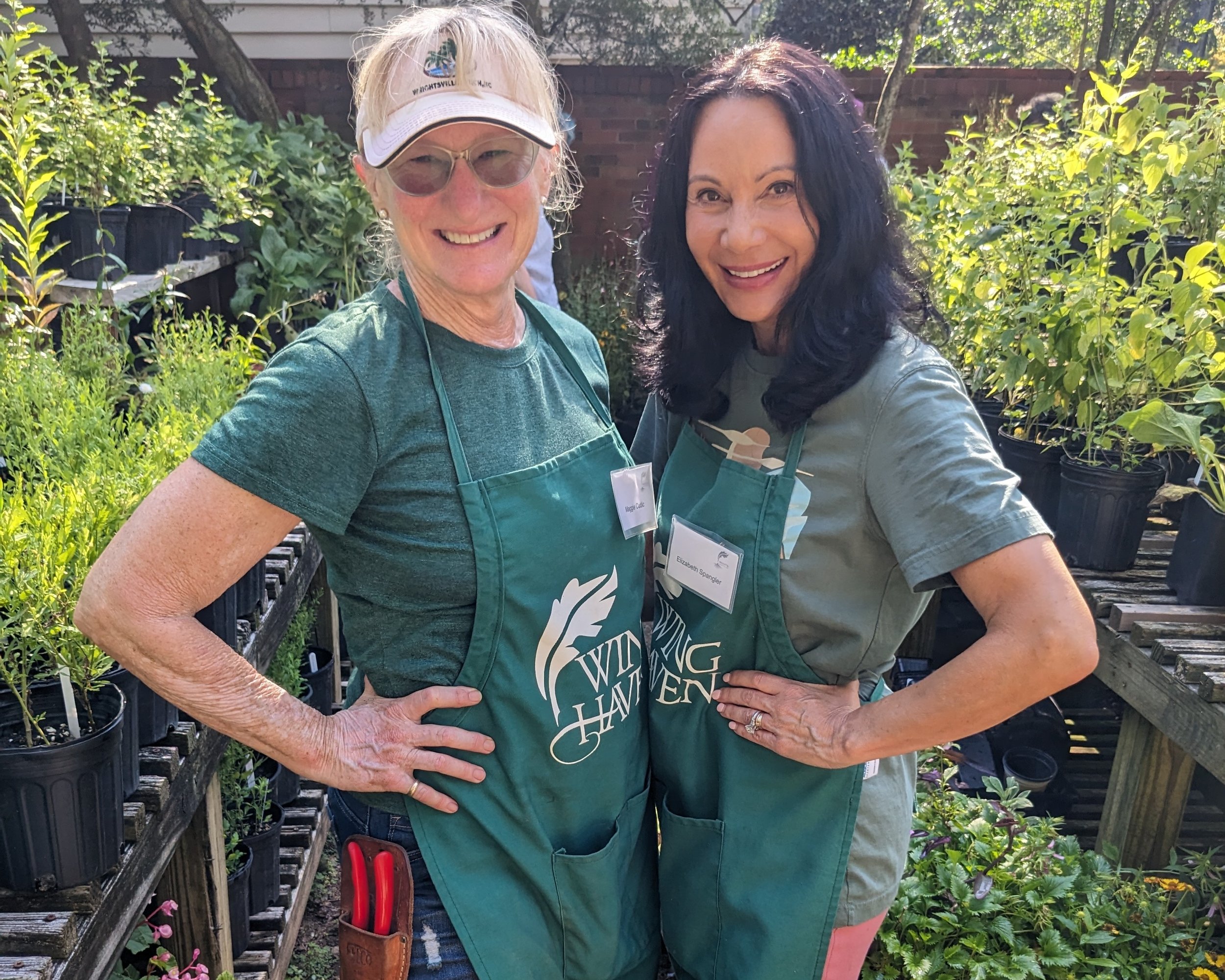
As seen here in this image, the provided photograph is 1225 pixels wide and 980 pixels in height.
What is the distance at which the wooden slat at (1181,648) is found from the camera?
2283 millimetres

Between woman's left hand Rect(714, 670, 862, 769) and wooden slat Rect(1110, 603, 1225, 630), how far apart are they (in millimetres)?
1434

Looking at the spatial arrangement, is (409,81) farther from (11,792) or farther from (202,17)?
(202,17)

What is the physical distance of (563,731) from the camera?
135 centimetres

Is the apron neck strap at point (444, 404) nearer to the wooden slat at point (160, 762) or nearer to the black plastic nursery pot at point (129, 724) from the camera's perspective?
the black plastic nursery pot at point (129, 724)

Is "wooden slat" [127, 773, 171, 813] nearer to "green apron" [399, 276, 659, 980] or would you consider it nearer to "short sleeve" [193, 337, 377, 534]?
"green apron" [399, 276, 659, 980]

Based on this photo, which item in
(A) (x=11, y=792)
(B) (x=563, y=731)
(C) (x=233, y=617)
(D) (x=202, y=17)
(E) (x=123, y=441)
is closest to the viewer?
(A) (x=11, y=792)

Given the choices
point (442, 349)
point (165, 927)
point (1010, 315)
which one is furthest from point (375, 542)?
point (1010, 315)

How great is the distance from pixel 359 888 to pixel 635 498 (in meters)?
0.67

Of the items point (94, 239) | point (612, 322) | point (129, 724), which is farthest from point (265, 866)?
point (612, 322)

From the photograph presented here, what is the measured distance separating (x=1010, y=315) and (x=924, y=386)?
181cm

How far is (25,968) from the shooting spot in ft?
3.70

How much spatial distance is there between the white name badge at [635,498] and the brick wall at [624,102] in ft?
19.4

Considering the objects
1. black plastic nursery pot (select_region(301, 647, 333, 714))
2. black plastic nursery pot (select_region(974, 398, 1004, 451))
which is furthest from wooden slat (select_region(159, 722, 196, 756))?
black plastic nursery pot (select_region(974, 398, 1004, 451))

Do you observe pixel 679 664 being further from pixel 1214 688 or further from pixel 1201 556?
pixel 1201 556
